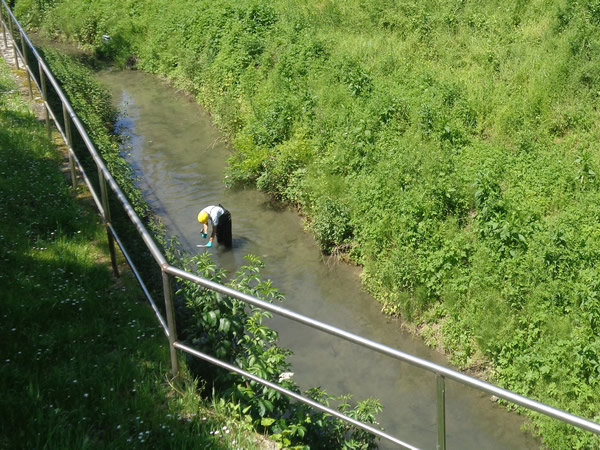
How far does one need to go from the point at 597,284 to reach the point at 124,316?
5506 mm

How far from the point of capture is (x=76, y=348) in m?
4.77

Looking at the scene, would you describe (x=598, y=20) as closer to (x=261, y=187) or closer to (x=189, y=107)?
(x=261, y=187)

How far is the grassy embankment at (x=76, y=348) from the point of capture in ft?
12.7

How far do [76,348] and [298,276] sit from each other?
5944 millimetres

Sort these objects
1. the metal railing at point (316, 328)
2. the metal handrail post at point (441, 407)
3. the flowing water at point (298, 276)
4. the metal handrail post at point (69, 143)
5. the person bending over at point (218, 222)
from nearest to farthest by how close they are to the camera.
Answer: the metal railing at point (316, 328) < the metal handrail post at point (441, 407) < the flowing water at point (298, 276) < the metal handrail post at point (69, 143) < the person bending over at point (218, 222)

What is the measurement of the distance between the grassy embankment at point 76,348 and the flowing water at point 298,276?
1.28 m

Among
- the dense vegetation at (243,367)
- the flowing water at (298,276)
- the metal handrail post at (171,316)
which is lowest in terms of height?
the flowing water at (298,276)

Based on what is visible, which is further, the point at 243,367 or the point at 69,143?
the point at 69,143

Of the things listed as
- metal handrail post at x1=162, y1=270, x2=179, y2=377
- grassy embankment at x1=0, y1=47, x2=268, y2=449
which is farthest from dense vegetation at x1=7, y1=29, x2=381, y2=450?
metal handrail post at x1=162, y1=270, x2=179, y2=377

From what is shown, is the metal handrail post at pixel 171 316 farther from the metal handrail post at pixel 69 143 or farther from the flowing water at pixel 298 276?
the metal handrail post at pixel 69 143

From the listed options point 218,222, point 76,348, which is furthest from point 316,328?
point 218,222

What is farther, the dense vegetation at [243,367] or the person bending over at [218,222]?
the person bending over at [218,222]

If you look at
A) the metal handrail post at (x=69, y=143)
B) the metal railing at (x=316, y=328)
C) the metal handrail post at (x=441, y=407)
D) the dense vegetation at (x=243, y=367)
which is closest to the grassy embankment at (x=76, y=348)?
the dense vegetation at (x=243, y=367)

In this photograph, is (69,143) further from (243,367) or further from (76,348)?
(243,367)
